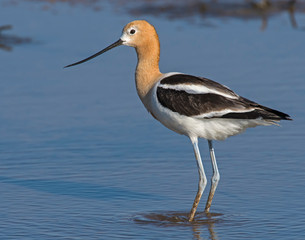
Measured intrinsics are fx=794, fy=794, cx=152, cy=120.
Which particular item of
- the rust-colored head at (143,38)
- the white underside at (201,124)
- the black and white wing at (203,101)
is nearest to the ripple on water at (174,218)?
the white underside at (201,124)

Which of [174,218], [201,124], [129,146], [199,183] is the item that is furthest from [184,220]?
[129,146]

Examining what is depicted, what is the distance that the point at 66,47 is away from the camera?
12289 mm

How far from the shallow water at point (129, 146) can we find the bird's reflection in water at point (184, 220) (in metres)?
0.02

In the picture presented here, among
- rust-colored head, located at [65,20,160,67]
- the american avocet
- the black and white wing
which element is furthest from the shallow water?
rust-colored head, located at [65,20,160,67]

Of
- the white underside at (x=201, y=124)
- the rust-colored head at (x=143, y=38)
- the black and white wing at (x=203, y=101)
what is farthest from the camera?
the rust-colored head at (x=143, y=38)

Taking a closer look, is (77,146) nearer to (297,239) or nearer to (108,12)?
(297,239)

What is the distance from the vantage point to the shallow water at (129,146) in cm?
619

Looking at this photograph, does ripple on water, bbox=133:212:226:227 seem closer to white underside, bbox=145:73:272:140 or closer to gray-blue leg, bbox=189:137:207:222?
gray-blue leg, bbox=189:137:207:222

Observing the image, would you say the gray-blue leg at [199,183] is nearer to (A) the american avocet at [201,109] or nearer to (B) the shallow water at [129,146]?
(A) the american avocet at [201,109]

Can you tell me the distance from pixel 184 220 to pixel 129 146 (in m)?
1.90

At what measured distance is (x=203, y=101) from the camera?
623 cm

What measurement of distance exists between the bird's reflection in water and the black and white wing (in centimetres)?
82

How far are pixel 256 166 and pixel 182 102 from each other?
1.42 metres

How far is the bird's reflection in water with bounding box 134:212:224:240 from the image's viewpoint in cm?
614
